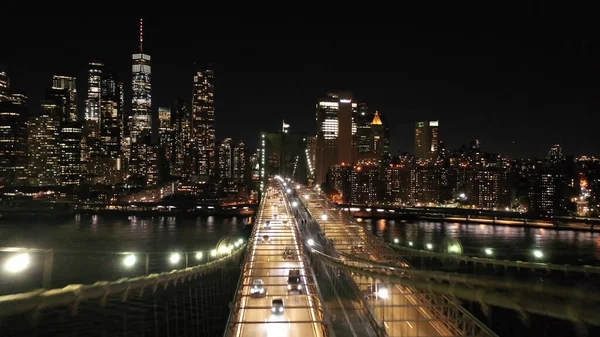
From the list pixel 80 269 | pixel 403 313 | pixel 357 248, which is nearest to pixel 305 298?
pixel 403 313

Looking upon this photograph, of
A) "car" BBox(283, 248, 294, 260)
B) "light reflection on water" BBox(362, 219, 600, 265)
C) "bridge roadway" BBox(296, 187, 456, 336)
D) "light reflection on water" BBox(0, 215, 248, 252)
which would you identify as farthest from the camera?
"light reflection on water" BBox(0, 215, 248, 252)

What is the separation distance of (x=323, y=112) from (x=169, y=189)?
117ft

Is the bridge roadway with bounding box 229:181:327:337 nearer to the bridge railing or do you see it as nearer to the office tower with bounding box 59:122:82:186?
the bridge railing

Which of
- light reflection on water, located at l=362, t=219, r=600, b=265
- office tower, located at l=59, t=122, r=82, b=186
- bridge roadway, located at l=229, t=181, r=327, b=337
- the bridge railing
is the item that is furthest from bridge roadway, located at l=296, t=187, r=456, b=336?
office tower, located at l=59, t=122, r=82, b=186

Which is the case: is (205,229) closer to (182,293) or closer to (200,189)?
(182,293)

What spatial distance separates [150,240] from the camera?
33.2 m

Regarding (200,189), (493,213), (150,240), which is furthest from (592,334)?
(200,189)

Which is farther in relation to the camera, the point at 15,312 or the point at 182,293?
the point at 182,293

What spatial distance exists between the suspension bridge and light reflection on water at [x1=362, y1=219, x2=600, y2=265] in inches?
264

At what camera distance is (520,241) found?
35.0 meters

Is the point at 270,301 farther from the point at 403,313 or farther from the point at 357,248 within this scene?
the point at 357,248

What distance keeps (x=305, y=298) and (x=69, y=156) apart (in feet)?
329

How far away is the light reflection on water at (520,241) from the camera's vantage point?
28.0 m

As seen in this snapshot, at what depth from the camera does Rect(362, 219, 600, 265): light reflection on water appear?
2798cm
